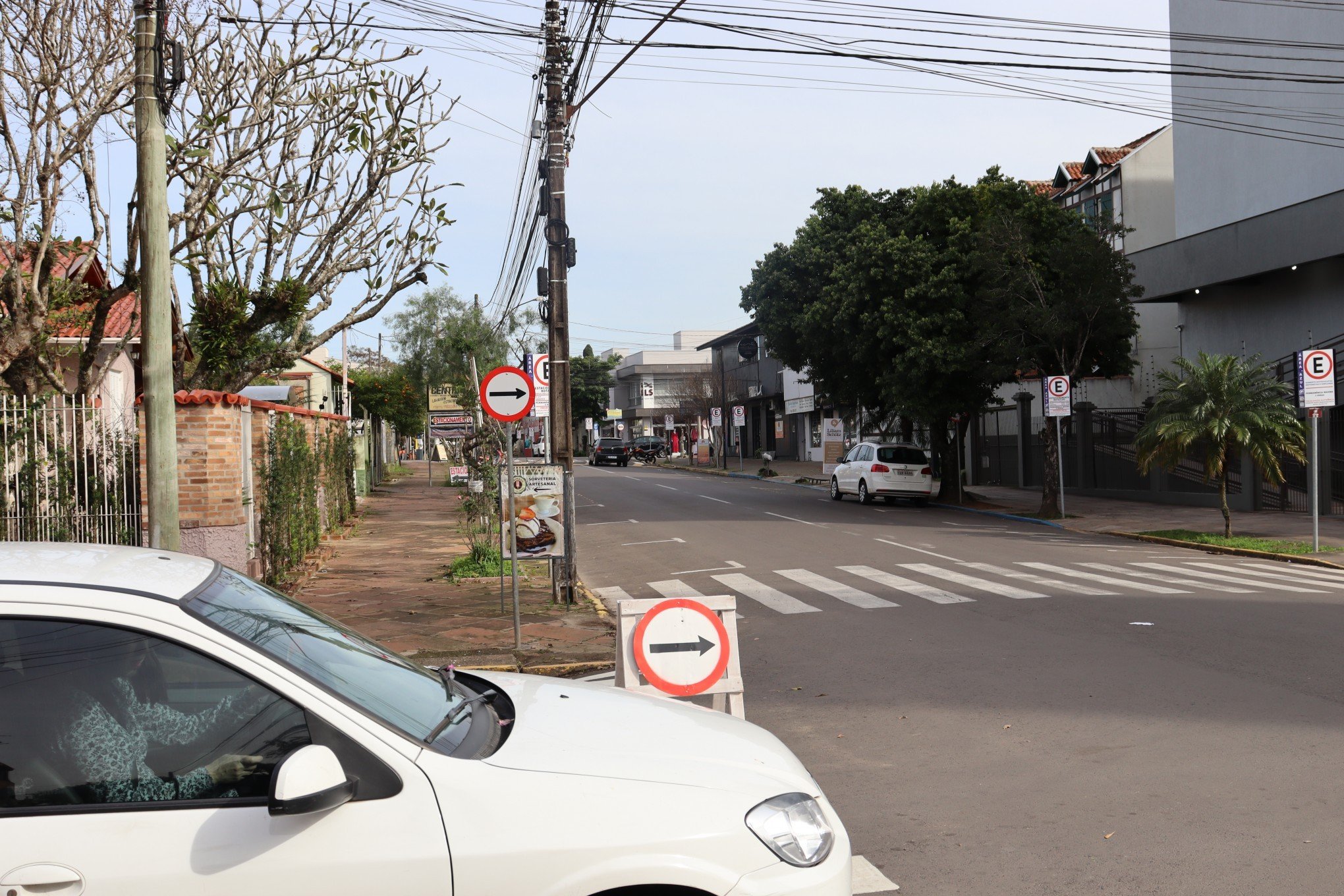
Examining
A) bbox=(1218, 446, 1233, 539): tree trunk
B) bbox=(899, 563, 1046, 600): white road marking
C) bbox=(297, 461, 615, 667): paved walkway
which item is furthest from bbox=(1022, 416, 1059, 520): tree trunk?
bbox=(297, 461, 615, 667): paved walkway

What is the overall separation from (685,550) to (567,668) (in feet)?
30.7

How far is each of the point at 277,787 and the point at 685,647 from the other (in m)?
3.68

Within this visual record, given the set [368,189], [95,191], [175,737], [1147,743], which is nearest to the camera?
[175,737]

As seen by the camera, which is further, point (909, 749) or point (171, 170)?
point (171, 170)

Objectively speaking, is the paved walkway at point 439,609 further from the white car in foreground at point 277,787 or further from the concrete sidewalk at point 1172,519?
the concrete sidewalk at point 1172,519

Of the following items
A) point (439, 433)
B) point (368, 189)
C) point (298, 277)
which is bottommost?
point (439, 433)

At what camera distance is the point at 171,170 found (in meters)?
13.8

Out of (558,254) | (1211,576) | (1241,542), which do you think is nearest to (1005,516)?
(1241,542)

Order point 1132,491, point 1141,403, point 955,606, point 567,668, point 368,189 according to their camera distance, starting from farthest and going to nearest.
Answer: point 1141,403, point 1132,491, point 368,189, point 955,606, point 567,668

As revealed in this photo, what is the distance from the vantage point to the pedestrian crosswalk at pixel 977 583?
42.4 feet

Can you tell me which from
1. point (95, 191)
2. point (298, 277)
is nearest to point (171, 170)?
point (95, 191)

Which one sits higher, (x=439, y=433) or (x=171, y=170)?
(x=171, y=170)

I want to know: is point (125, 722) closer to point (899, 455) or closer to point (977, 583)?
point (977, 583)

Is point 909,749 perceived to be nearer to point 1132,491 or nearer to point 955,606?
point 955,606
